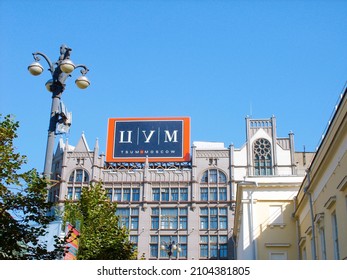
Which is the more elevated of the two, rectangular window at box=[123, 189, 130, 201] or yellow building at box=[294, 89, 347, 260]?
rectangular window at box=[123, 189, 130, 201]

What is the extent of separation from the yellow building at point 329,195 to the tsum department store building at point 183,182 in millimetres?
37041

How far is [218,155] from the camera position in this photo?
70062mm

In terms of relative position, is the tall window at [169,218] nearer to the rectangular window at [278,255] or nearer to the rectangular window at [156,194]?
the rectangular window at [156,194]

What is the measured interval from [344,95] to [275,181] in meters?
17.8

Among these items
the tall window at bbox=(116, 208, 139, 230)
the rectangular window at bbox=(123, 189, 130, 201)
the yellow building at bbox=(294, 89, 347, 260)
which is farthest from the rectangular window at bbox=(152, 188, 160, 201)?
the yellow building at bbox=(294, 89, 347, 260)

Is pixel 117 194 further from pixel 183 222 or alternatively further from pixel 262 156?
pixel 262 156

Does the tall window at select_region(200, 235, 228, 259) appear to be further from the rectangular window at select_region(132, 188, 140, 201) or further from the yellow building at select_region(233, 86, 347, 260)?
the yellow building at select_region(233, 86, 347, 260)

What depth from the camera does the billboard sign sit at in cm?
6888

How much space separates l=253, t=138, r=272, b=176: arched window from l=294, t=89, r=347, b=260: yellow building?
3884 centimetres

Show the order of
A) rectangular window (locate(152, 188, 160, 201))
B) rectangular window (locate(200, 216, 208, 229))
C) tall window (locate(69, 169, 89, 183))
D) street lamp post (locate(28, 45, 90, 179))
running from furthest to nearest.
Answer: tall window (locate(69, 169, 89, 183)) < rectangular window (locate(152, 188, 160, 201)) < rectangular window (locate(200, 216, 208, 229)) < street lamp post (locate(28, 45, 90, 179))

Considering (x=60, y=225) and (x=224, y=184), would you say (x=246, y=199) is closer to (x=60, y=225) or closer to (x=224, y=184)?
(x=60, y=225)

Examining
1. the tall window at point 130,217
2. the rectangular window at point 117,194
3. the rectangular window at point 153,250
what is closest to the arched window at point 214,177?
the tall window at point 130,217

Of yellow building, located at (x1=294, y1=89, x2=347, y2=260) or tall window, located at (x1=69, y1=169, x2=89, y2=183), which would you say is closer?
yellow building, located at (x1=294, y1=89, x2=347, y2=260)

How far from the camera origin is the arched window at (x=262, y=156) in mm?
68188
